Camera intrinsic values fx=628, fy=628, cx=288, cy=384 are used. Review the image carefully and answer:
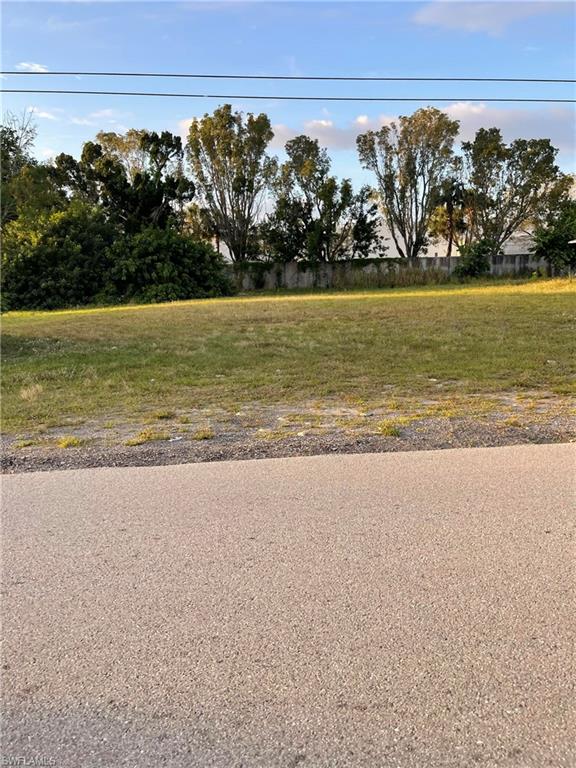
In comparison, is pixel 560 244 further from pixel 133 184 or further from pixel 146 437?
pixel 146 437

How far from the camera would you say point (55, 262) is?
32.8 m

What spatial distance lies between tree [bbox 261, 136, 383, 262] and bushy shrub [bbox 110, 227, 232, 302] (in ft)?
29.4

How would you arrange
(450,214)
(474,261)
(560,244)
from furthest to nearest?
(450,214) < (474,261) < (560,244)

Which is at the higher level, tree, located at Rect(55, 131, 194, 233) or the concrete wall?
tree, located at Rect(55, 131, 194, 233)

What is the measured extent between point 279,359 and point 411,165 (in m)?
38.3

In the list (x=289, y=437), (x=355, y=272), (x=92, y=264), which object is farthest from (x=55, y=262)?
(x=289, y=437)

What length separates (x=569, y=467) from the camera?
5.08 meters

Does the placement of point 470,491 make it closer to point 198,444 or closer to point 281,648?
point 281,648

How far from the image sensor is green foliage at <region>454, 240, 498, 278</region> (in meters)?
40.0

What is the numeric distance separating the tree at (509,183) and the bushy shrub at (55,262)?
2753 centimetres

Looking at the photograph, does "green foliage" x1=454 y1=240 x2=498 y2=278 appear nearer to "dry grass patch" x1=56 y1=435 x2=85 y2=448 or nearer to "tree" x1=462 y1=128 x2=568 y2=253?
"tree" x1=462 y1=128 x2=568 y2=253

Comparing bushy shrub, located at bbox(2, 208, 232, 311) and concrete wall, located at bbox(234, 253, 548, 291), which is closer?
Result: bushy shrub, located at bbox(2, 208, 232, 311)

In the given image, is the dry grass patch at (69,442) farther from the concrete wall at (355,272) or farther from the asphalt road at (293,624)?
the concrete wall at (355,272)

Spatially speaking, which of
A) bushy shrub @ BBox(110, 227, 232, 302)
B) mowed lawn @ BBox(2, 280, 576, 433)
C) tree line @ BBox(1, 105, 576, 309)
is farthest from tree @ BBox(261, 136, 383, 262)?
mowed lawn @ BBox(2, 280, 576, 433)
